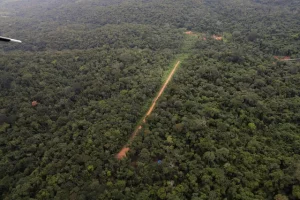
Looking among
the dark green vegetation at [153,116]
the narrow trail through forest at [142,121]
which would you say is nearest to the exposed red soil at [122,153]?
the narrow trail through forest at [142,121]

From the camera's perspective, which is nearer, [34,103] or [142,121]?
[142,121]

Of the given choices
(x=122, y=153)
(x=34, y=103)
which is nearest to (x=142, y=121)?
(x=122, y=153)

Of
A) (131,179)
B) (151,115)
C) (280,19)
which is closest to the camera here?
(131,179)

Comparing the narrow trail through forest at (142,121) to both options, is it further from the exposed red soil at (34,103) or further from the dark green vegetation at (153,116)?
the exposed red soil at (34,103)

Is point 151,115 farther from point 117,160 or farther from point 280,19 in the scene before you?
point 280,19

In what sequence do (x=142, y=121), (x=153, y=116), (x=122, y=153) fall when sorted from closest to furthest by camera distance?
(x=122, y=153)
(x=153, y=116)
(x=142, y=121)

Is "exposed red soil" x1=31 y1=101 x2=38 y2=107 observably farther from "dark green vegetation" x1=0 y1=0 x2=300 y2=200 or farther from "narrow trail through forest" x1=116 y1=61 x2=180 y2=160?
"narrow trail through forest" x1=116 y1=61 x2=180 y2=160

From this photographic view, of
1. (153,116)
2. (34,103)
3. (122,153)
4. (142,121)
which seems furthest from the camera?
(34,103)

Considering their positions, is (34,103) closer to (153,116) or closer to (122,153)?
(122,153)

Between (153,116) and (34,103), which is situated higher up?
(153,116)

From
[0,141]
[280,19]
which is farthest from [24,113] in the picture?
[280,19]
